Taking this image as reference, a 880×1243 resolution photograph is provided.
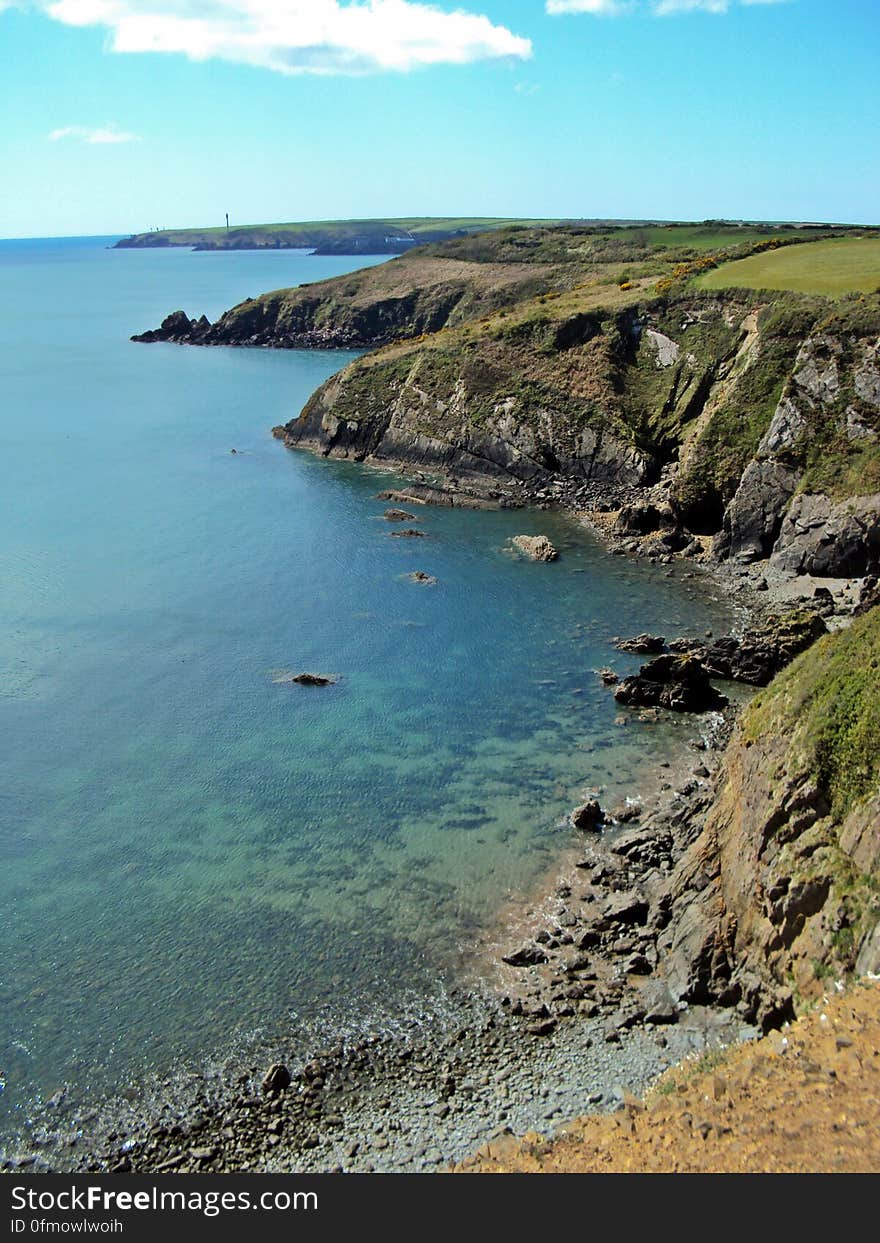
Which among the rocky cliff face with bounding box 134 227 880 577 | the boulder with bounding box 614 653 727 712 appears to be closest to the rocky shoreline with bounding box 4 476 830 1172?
the boulder with bounding box 614 653 727 712

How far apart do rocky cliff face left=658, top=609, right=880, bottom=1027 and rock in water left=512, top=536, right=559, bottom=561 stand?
33.7 meters

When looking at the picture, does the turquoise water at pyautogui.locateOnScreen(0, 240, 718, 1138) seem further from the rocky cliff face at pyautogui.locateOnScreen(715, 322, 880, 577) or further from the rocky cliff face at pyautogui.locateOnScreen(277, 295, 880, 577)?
the rocky cliff face at pyautogui.locateOnScreen(277, 295, 880, 577)

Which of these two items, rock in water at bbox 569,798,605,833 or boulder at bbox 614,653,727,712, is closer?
rock in water at bbox 569,798,605,833

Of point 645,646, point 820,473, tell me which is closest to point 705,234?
point 820,473

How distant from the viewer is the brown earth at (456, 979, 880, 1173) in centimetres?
1836

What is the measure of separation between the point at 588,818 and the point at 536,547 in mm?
33282

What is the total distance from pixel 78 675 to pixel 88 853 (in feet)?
52.3

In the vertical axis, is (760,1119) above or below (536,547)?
below

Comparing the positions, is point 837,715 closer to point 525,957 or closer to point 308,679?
point 525,957

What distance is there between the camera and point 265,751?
42875mm

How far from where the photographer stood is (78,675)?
165 feet

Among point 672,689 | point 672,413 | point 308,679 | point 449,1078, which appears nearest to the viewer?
point 449,1078

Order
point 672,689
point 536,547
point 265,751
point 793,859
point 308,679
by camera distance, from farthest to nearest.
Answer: point 536,547
point 308,679
point 672,689
point 265,751
point 793,859

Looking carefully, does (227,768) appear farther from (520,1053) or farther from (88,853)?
(520,1053)
